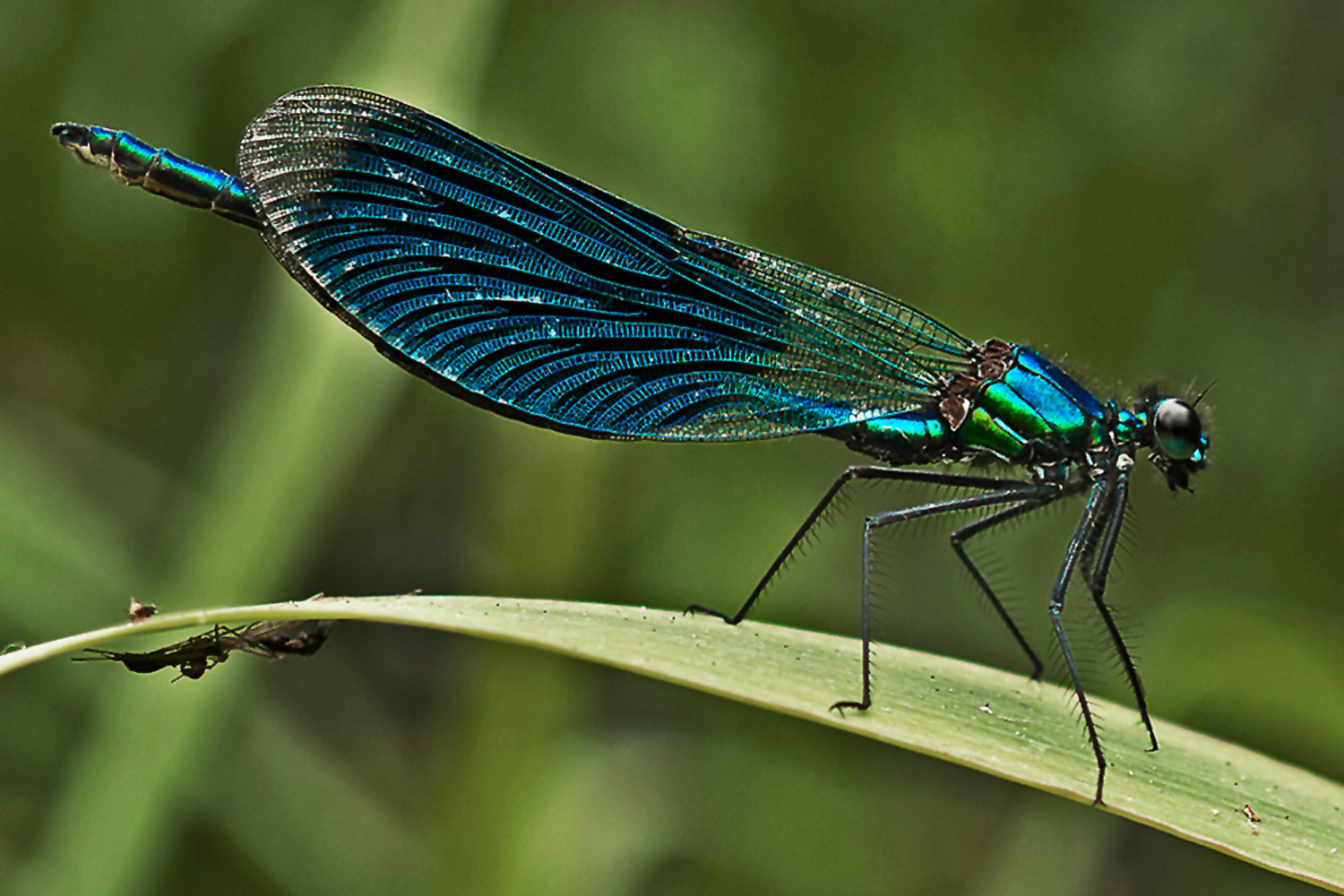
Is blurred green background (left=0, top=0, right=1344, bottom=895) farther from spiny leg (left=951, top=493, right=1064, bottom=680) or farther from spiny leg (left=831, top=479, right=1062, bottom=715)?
spiny leg (left=831, top=479, right=1062, bottom=715)

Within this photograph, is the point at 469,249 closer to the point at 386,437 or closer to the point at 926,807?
the point at 386,437

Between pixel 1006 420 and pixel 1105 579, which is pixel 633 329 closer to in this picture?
pixel 1006 420

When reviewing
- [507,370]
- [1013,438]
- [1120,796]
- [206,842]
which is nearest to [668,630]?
[1120,796]

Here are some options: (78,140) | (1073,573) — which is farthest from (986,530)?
(78,140)

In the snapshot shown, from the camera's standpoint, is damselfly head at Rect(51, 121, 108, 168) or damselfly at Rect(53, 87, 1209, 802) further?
damselfly head at Rect(51, 121, 108, 168)

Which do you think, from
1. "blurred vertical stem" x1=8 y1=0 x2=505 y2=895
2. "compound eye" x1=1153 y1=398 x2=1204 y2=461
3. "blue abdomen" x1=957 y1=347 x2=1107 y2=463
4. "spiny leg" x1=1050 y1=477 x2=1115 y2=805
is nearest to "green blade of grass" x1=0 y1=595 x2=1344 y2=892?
"spiny leg" x1=1050 y1=477 x2=1115 y2=805

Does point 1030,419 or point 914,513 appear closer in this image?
point 914,513
